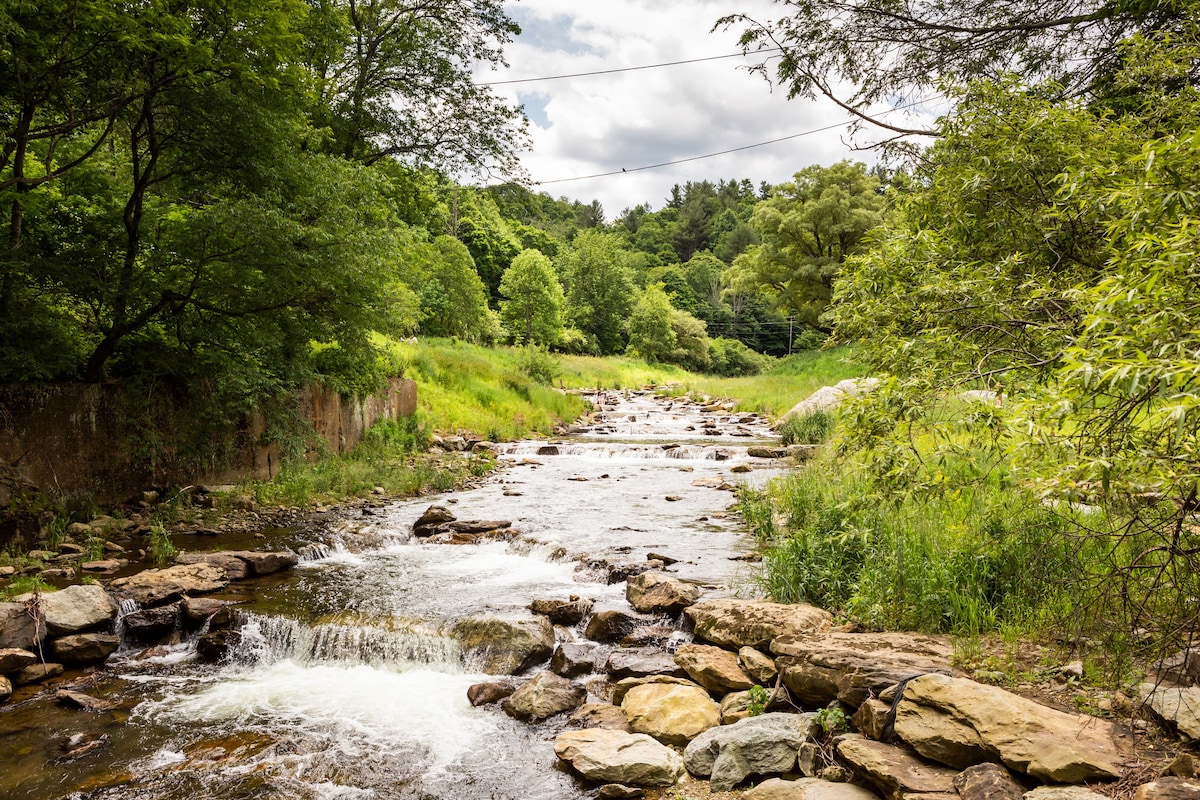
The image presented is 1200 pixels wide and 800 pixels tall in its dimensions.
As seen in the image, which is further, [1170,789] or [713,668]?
[713,668]

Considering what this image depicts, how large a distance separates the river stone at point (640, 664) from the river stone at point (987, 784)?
252 cm

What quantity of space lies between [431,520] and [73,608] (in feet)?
16.5

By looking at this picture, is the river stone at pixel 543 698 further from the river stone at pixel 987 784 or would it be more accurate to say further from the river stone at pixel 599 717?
the river stone at pixel 987 784

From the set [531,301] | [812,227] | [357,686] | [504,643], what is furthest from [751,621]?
[531,301]

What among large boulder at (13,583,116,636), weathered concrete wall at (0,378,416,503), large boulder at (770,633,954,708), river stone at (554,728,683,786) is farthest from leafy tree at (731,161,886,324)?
large boulder at (13,583,116,636)

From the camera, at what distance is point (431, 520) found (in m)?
10.8

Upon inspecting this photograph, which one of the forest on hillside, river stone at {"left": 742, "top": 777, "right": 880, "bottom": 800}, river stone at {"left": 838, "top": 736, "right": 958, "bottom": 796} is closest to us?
river stone at {"left": 838, "top": 736, "right": 958, "bottom": 796}

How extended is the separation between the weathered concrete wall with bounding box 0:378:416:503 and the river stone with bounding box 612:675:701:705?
25.1 feet

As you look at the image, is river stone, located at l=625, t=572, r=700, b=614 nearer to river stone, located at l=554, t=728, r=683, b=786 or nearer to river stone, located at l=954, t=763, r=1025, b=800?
river stone, located at l=554, t=728, r=683, b=786

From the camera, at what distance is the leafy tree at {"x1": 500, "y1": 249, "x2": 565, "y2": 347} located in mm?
43125

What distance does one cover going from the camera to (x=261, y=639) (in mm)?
6590

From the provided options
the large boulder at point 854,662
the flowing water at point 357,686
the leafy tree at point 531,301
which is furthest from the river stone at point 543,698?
the leafy tree at point 531,301

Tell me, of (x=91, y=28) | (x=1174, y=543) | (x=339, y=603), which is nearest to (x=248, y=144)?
(x=91, y=28)

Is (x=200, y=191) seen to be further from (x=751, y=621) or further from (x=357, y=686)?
(x=751, y=621)
